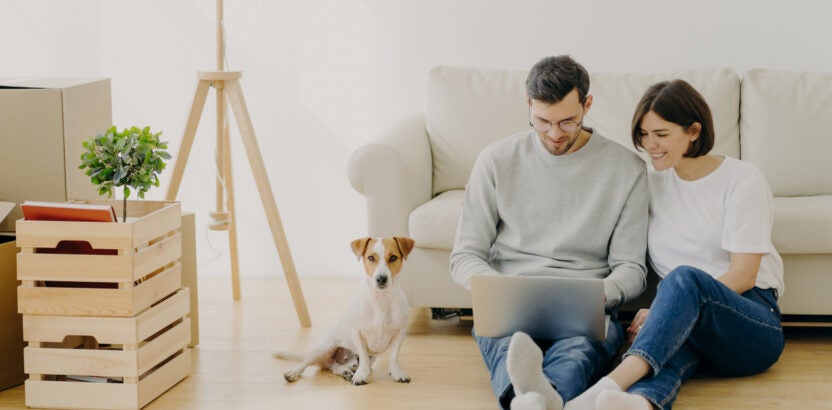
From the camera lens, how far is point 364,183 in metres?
3.20

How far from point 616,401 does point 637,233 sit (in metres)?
0.63

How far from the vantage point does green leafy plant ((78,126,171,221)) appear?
2.65m

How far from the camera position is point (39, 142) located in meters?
2.89

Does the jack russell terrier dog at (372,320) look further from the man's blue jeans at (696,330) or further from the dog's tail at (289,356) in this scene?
the man's blue jeans at (696,330)

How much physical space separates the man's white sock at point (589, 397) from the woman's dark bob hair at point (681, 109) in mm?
719

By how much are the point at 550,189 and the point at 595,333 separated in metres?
0.45

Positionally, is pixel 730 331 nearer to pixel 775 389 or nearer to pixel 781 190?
pixel 775 389

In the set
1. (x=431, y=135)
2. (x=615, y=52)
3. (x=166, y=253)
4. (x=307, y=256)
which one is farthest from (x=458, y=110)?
(x=166, y=253)

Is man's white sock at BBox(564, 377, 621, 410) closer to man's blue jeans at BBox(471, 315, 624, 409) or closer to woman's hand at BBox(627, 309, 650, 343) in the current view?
man's blue jeans at BBox(471, 315, 624, 409)

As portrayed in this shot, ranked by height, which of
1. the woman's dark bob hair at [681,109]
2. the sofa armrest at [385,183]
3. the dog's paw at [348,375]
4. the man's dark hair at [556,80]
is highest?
the man's dark hair at [556,80]

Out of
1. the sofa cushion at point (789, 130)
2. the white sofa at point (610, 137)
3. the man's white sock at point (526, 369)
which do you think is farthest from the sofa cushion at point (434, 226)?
the sofa cushion at point (789, 130)

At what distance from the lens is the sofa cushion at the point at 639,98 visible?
3.52m

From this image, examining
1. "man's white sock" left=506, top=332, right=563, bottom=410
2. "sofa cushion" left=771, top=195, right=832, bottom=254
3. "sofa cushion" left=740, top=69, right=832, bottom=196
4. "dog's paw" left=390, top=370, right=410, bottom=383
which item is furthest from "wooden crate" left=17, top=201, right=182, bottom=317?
"sofa cushion" left=740, top=69, right=832, bottom=196

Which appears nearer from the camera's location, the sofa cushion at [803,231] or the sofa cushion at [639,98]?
the sofa cushion at [803,231]
